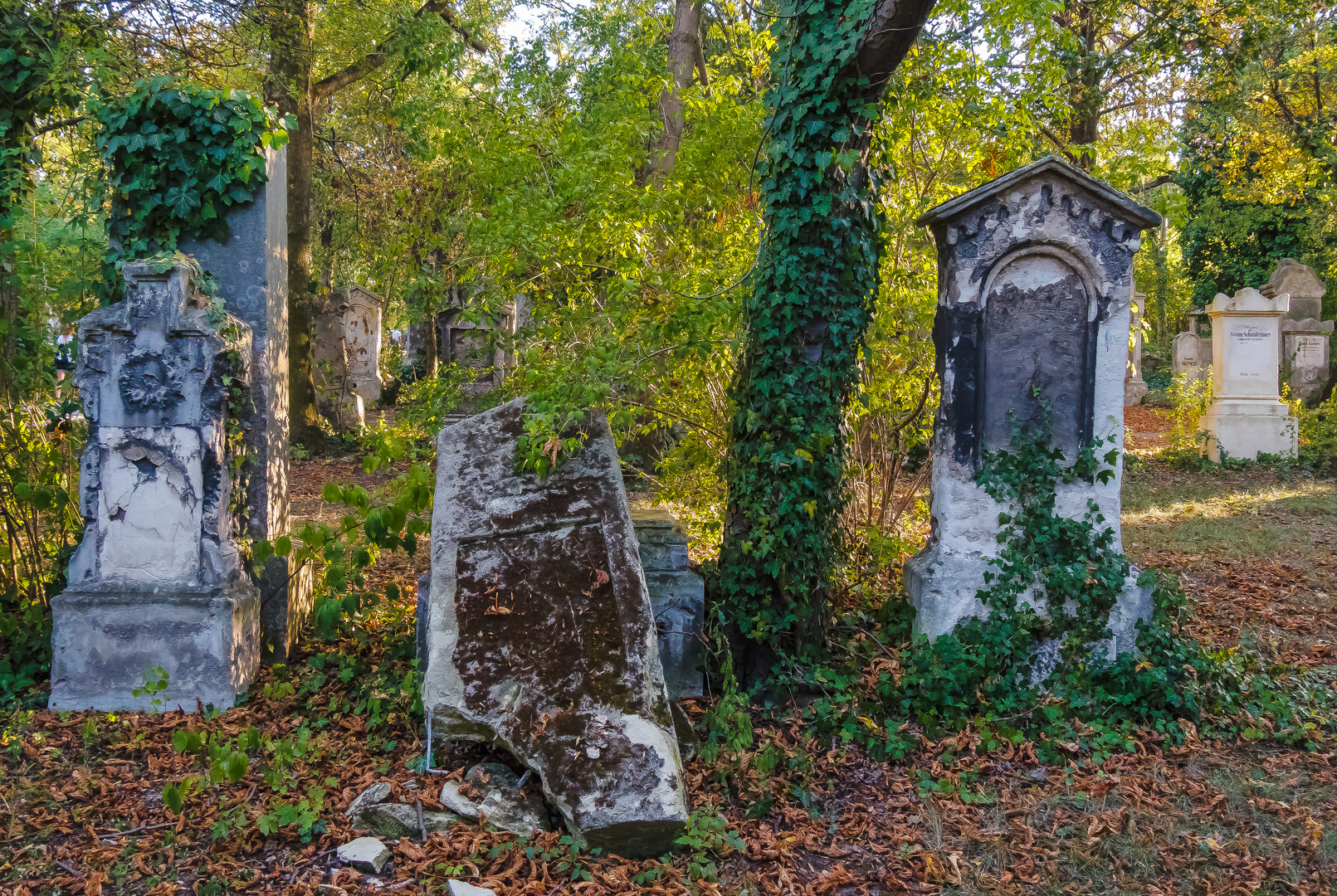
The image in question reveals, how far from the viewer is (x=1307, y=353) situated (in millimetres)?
15391

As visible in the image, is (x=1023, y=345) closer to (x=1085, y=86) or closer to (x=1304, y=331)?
(x=1085, y=86)

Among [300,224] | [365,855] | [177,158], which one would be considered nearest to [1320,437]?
[365,855]

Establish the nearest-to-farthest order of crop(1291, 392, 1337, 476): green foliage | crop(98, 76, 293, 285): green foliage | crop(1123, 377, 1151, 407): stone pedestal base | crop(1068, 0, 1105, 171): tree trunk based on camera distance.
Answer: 1. crop(98, 76, 293, 285): green foliage
2. crop(1068, 0, 1105, 171): tree trunk
3. crop(1291, 392, 1337, 476): green foliage
4. crop(1123, 377, 1151, 407): stone pedestal base

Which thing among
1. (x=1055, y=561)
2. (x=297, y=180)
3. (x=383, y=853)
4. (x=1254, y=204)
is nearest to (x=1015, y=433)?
(x=1055, y=561)

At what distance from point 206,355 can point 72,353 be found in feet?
5.79

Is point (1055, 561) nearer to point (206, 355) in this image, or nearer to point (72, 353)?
point (206, 355)

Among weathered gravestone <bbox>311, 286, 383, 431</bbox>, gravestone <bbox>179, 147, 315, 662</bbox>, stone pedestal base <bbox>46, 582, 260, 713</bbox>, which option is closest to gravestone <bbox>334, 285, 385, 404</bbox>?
weathered gravestone <bbox>311, 286, 383, 431</bbox>

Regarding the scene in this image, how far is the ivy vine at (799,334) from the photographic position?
4223 millimetres

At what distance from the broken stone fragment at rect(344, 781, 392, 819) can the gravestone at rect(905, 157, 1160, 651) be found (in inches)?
113

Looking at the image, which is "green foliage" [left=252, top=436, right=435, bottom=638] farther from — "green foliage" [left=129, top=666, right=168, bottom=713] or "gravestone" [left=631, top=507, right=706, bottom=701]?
"gravestone" [left=631, top=507, right=706, bottom=701]

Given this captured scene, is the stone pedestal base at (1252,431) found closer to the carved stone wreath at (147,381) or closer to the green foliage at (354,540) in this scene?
the green foliage at (354,540)

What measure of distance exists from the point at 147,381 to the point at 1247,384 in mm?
12973

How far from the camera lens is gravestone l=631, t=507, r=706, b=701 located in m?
4.36

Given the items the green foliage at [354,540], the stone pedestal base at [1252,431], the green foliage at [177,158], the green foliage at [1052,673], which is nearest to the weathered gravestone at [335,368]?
the green foliage at [177,158]
